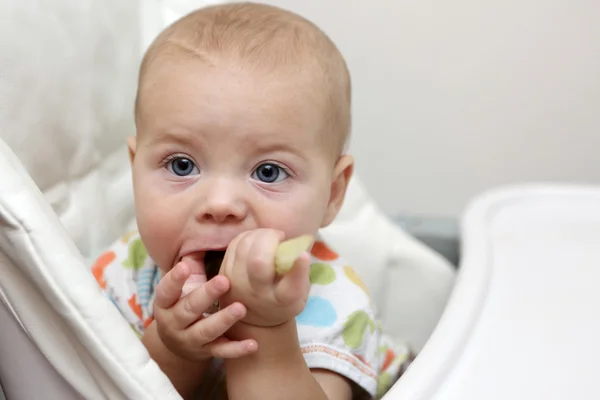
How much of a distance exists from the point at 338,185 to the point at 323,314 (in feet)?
0.42

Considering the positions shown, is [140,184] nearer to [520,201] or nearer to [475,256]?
[475,256]

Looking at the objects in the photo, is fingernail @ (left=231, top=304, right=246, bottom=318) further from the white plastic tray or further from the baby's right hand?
the white plastic tray

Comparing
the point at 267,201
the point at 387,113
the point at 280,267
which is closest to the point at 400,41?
the point at 387,113

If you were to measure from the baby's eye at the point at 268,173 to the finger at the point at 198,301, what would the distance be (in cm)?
13

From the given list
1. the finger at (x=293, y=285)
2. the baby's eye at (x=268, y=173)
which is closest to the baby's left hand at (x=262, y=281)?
the finger at (x=293, y=285)

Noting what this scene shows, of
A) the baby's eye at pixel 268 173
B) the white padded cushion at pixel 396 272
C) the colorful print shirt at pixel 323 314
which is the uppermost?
the baby's eye at pixel 268 173

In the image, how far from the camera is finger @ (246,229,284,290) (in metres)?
0.45

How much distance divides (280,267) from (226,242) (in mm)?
126

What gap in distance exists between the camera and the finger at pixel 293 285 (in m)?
0.45

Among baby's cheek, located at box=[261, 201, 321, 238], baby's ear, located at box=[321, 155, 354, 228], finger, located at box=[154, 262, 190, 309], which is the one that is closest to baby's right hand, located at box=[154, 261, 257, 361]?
finger, located at box=[154, 262, 190, 309]

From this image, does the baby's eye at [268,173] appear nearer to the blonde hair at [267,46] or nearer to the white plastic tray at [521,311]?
the blonde hair at [267,46]

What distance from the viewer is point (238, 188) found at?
574 mm

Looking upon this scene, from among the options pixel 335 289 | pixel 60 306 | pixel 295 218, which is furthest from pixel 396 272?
pixel 60 306

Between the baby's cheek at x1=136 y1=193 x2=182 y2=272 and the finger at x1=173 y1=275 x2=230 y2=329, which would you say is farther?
the baby's cheek at x1=136 y1=193 x2=182 y2=272
